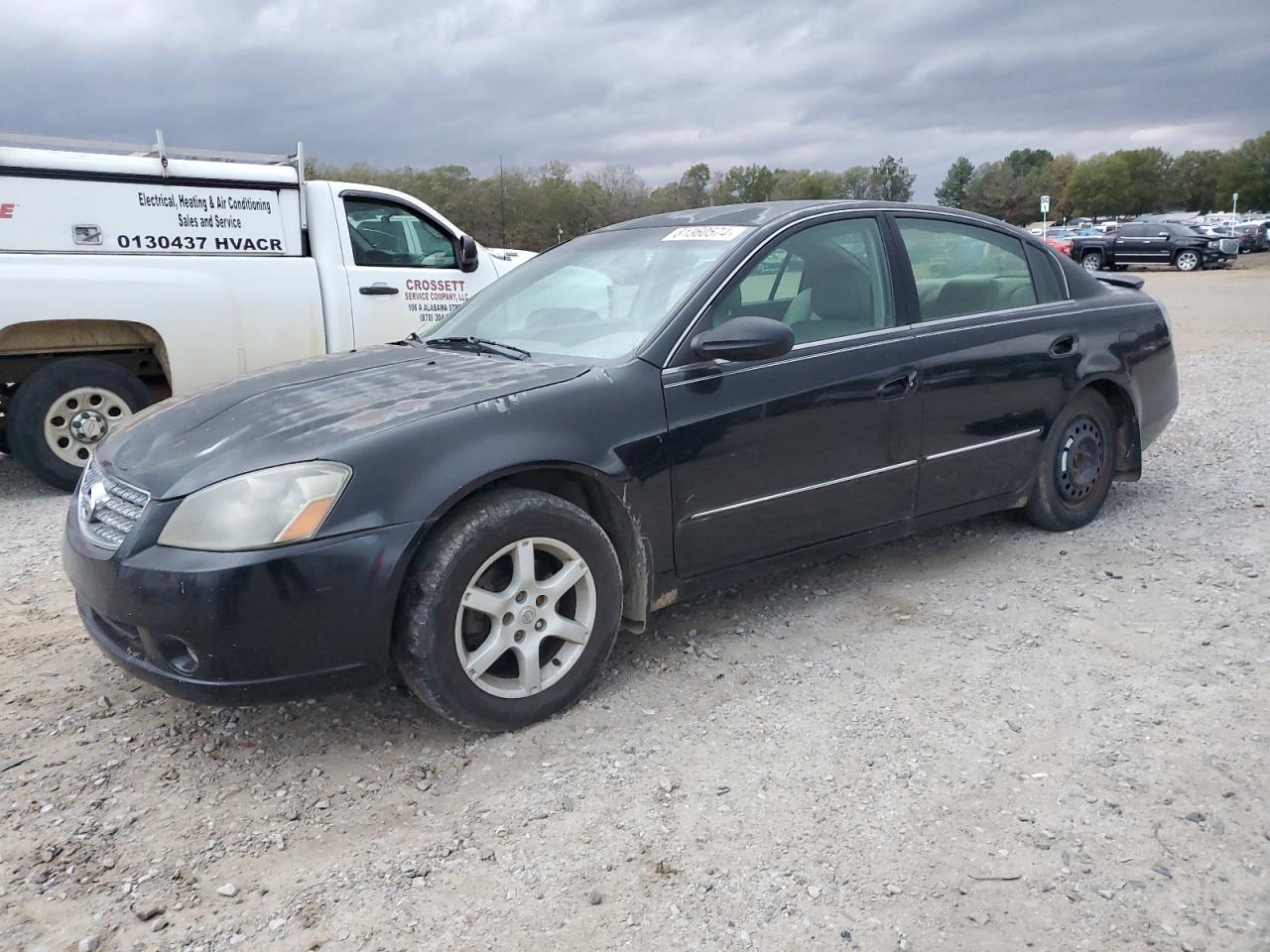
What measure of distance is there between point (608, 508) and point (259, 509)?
3.61ft

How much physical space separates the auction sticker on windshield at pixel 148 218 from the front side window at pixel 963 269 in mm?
4751

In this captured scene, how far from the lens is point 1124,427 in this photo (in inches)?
198

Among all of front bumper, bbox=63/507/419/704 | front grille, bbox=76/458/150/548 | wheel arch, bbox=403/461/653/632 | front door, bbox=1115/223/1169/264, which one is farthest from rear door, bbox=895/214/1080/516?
front door, bbox=1115/223/1169/264

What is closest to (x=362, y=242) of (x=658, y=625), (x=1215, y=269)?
(x=658, y=625)

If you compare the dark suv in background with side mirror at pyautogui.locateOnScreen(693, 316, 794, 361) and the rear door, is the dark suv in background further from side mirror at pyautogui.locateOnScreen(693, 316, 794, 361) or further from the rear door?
side mirror at pyautogui.locateOnScreen(693, 316, 794, 361)

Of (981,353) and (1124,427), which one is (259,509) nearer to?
(981,353)

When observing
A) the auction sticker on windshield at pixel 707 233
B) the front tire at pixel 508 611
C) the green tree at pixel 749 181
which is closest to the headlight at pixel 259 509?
the front tire at pixel 508 611

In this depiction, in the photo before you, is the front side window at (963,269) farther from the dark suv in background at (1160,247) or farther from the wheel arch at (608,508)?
the dark suv in background at (1160,247)

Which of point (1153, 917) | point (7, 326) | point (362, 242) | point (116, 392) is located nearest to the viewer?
point (1153, 917)

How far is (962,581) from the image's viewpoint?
4379 mm

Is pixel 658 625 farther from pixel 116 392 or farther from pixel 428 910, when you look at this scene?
pixel 116 392

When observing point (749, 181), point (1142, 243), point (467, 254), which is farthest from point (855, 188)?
point (467, 254)

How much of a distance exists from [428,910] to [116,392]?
210 inches

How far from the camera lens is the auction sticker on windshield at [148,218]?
249 inches
